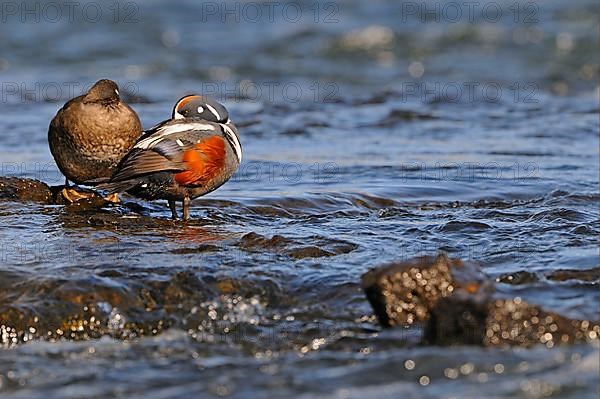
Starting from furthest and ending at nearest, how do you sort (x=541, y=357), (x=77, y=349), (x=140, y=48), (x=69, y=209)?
(x=140, y=48) < (x=69, y=209) < (x=77, y=349) < (x=541, y=357)

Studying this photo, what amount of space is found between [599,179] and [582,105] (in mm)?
4895

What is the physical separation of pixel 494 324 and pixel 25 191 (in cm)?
424

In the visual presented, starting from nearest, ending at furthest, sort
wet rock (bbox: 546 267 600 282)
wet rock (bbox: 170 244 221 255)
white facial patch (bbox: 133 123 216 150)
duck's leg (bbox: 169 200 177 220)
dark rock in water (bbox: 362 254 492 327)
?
dark rock in water (bbox: 362 254 492 327), wet rock (bbox: 546 267 600 282), wet rock (bbox: 170 244 221 255), white facial patch (bbox: 133 123 216 150), duck's leg (bbox: 169 200 177 220)

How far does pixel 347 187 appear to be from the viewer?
876 cm

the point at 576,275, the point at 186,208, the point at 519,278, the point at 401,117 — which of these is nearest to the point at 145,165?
the point at 186,208

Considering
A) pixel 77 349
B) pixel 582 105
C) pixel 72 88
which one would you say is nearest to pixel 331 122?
pixel 582 105

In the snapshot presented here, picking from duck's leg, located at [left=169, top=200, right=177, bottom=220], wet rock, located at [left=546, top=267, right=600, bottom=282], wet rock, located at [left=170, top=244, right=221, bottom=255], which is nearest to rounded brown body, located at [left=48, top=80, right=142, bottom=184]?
duck's leg, located at [left=169, top=200, right=177, bottom=220]

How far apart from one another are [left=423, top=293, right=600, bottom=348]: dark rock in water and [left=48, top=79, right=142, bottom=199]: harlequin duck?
132 inches

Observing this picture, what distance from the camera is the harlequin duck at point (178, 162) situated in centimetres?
709

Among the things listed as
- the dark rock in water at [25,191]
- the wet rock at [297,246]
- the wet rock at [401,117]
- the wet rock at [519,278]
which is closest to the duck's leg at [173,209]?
the dark rock in water at [25,191]

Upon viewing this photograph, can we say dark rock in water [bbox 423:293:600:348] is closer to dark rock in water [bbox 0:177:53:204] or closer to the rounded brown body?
the rounded brown body

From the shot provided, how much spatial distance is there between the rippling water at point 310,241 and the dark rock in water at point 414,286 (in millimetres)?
111

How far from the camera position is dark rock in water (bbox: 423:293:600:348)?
15.2 ft

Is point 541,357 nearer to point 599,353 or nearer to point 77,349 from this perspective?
point 599,353
